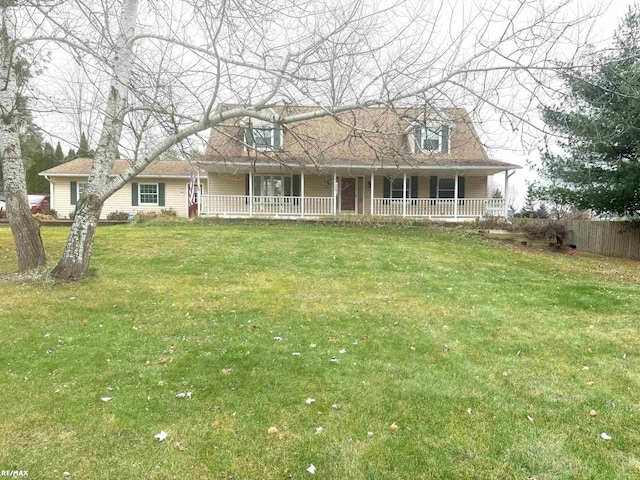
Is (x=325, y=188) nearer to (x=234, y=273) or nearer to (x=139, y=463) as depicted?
(x=234, y=273)

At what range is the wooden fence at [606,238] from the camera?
14.8m

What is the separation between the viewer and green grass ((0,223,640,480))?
2.65 metres

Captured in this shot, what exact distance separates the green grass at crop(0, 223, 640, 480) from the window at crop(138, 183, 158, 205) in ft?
49.4

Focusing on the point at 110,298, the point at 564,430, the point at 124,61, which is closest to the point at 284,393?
the point at 564,430

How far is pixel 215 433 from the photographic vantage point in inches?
114

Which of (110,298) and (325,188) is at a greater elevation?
(325,188)

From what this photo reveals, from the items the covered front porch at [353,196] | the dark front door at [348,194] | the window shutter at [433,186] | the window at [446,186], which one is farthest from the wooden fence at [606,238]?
the dark front door at [348,194]

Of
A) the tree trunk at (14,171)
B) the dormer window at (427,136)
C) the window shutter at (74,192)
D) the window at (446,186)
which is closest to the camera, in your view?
the dormer window at (427,136)

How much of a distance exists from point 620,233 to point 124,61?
1700 centimetres

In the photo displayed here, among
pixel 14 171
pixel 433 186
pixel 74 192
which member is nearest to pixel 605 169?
pixel 433 186

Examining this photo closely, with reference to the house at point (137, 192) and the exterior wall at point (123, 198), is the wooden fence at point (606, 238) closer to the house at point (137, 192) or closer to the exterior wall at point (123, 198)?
the house at point (137, 192)

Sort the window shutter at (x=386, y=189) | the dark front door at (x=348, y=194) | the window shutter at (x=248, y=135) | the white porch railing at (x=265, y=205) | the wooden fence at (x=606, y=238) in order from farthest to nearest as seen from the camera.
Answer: the dark front door at (x=348, y=194) → the window shutter at (x=386, y=189) → the white porch railing at (x=265, y=205) → the wooden fence at (x=606, y=238) → the window shutter at (x=248, y=135)

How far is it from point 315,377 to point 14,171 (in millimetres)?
6628

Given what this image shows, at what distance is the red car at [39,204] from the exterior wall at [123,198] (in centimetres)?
66
